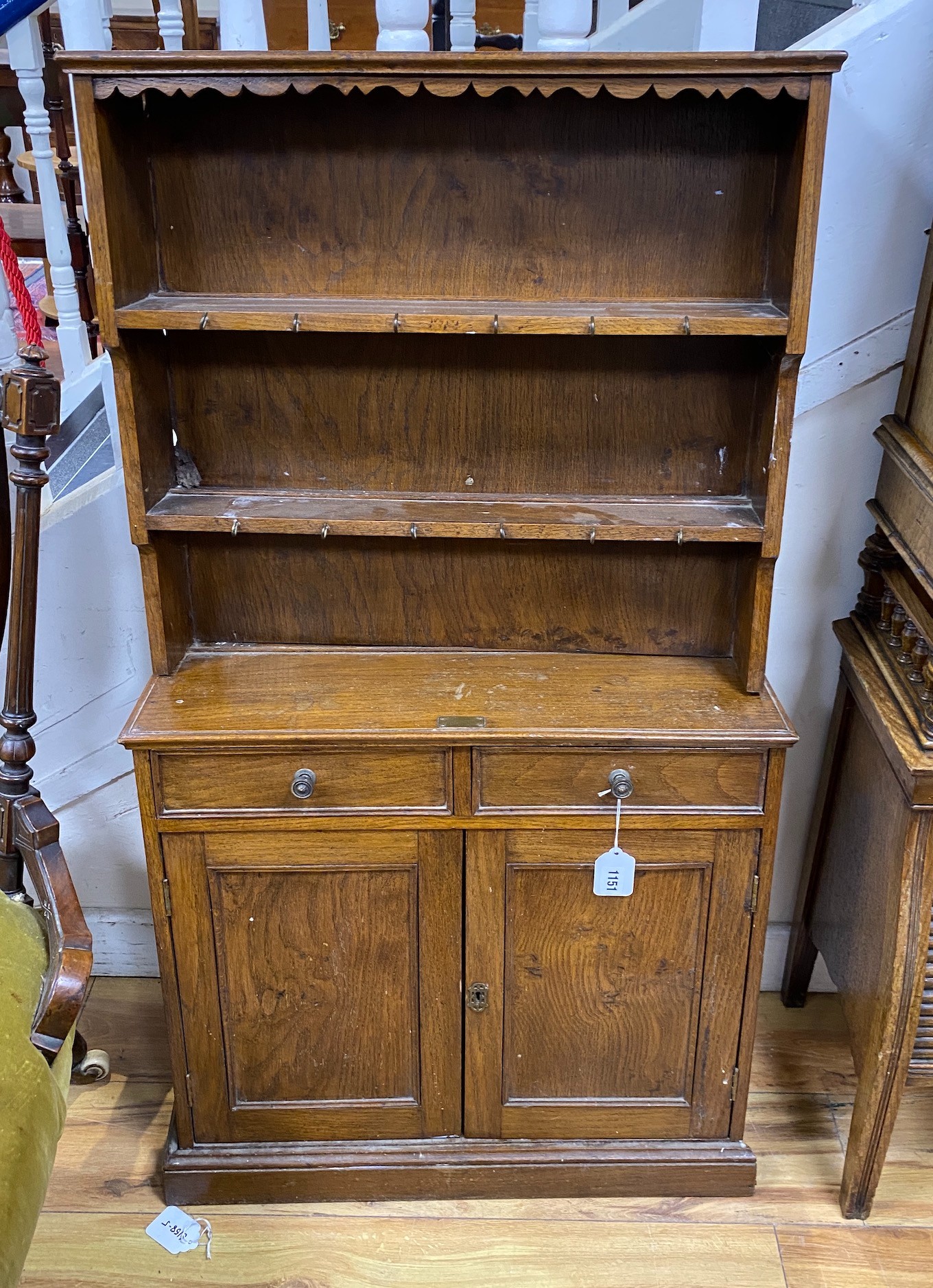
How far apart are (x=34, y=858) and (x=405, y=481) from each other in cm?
80

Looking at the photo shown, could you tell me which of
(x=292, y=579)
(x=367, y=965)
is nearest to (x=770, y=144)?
(x=292, y=579)

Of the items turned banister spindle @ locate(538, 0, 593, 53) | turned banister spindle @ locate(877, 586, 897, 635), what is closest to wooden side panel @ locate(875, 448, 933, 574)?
turned banister spindle @ locate(877, 586, 897, 635)

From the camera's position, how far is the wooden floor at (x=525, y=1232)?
66.1 inches

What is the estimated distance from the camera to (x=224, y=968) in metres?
1.69

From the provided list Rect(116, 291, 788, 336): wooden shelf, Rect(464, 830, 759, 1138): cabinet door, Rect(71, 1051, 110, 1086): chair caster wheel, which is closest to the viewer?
Rect(116, 291, 788, 336): wooden shelf

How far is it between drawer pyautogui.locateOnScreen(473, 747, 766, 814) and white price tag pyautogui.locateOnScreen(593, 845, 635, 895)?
0.07 metres

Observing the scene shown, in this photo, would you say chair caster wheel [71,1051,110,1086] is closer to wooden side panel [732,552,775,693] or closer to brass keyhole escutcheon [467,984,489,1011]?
brass keyhole escutcheon [467,984,489,1011]

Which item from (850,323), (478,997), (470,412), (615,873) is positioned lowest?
(478,997)

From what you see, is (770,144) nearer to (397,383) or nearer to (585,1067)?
(397,383)

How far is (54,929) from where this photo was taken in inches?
55.6

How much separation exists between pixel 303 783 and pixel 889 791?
0.91m

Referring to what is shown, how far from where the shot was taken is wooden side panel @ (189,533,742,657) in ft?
5.76

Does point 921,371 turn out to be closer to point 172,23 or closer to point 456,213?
point 456,213

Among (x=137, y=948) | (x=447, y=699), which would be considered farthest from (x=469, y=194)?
(x=137, y=948)
